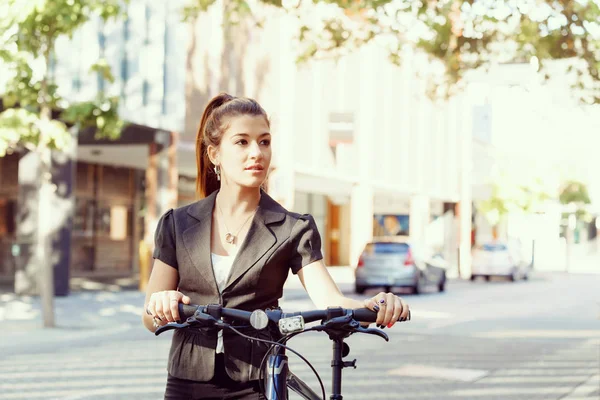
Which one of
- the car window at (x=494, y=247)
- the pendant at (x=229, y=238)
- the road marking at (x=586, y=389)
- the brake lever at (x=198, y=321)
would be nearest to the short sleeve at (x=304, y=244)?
the pendant at (x=229, y=238)

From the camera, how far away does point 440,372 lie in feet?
36.1

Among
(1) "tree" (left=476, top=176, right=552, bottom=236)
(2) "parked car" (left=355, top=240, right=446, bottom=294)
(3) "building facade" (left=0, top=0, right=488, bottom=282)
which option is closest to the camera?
(3) "building facade" (left=0, top=0, right=488, bottom=282)

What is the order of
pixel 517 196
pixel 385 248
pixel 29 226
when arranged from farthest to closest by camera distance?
1. pixel 517 196
2. pixel 385 248
3. pixel 29 226

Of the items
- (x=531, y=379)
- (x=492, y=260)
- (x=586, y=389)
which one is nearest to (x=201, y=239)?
(x=586, y=389)

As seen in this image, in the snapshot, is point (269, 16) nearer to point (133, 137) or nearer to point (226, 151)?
point (133, 137)

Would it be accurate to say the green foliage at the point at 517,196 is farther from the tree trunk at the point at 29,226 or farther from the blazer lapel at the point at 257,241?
the blazer lapel at the point at 257,241

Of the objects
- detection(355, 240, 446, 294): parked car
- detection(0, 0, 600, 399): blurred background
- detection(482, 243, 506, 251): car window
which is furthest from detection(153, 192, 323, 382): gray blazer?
detection(482, 243, 506, 251): car window

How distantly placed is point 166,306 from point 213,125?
707mm

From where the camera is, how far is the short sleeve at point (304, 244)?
3227mm

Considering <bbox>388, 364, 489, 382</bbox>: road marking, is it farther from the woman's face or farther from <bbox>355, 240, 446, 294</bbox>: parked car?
<bbox>355, 240, 446, 294</bbox>: parked car

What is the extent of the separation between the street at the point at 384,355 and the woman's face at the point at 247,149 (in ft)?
19.5

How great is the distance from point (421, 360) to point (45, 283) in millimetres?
5682

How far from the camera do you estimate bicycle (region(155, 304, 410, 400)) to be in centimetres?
278

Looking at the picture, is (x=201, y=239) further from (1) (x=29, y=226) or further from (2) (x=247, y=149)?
(1) (x=29, y=226)
